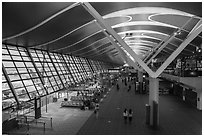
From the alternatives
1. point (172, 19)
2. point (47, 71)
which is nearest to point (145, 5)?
point (172, 19)

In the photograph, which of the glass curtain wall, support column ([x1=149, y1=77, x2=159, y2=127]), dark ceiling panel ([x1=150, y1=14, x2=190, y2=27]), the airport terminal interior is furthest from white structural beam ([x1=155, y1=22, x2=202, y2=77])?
the glass curtain wall

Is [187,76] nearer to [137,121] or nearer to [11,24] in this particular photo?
[137,121]

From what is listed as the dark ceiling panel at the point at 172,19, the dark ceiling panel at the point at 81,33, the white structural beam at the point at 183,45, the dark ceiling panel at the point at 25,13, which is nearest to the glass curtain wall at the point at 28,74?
the dark ceiling panel at the point at 81,33

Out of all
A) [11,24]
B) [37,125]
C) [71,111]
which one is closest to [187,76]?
[71,111]

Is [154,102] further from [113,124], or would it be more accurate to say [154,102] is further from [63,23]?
[63,23]

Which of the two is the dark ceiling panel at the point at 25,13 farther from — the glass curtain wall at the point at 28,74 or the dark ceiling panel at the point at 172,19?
the dark ceiling panel at the point at 172,19

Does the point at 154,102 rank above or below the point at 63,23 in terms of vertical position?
→ below

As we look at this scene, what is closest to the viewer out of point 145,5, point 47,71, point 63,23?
point 63,23

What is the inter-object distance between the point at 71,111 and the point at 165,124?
846 cm

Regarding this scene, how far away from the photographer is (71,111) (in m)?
19.5

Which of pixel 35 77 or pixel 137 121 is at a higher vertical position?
pixel 35 77

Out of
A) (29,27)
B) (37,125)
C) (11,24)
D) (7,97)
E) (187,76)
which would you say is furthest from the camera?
(187,76)

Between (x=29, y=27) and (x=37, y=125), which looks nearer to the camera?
(x=37, y=125)

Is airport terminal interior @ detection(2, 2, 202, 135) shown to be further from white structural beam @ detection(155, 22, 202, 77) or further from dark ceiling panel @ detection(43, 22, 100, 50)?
dark ceiling panel @ detection(43, 22, 100, 50)
